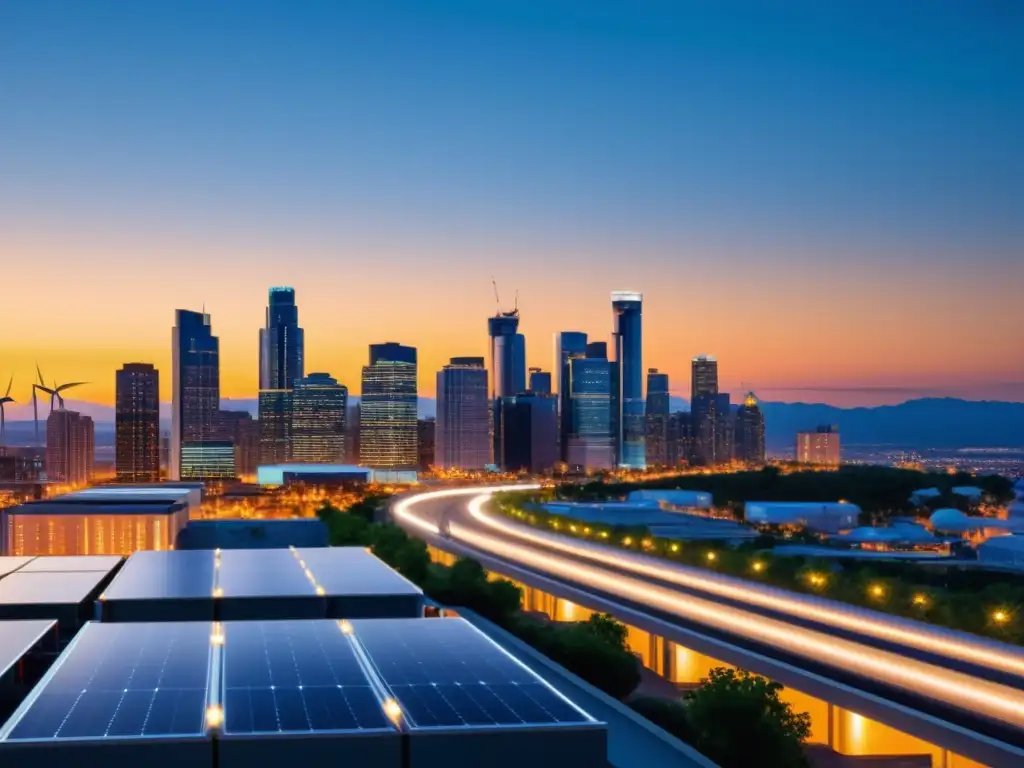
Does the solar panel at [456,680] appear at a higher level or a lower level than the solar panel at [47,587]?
higher

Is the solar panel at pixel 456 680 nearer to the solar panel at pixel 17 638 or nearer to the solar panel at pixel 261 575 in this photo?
the solar panel at pixel 17 638

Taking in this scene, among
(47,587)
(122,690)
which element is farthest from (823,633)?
(122,690)

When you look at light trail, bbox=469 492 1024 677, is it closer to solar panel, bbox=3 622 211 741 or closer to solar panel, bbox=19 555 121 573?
solar panel, bbox=3 622 211 741

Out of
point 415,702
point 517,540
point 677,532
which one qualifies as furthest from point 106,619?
point 677,532

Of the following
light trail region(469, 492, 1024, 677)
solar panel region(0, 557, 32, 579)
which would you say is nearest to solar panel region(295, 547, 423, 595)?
solar panel region(0, 557, 32, 579)

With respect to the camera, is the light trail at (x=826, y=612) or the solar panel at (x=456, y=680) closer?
the solar panel at (x=456, y=680)

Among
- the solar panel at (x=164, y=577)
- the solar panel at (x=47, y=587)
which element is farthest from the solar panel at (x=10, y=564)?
the solar panel at (x=164, y=577)
